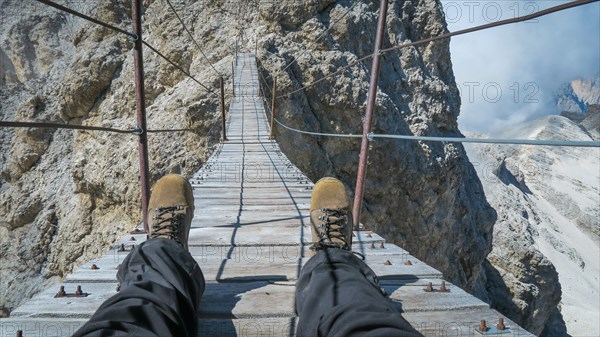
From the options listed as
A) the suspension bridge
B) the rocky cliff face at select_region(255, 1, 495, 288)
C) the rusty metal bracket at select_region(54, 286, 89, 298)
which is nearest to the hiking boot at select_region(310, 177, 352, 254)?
the suspension bridge

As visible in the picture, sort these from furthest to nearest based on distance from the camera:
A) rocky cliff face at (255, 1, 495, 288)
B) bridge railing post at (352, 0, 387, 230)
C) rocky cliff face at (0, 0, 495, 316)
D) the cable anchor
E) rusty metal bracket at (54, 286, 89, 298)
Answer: rocky cliff face at (255, 1, 495, 288)
rocky cliff face at (0, 0, 495, 316)
bridge railing post at (352, 0, 387, 230)
the cable anchor
rusty metal bracket at (54, 286, 89, 298)

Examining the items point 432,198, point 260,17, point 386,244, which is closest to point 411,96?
point 432,198

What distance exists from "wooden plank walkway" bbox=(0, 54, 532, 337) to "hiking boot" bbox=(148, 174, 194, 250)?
289 mm

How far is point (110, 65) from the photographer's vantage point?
511 inches

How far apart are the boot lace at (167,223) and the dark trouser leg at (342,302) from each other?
60cm

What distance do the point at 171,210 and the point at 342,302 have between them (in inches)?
37.7

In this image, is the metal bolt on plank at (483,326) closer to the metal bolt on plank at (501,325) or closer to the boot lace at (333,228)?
the metal bolt on plank at (501,325)

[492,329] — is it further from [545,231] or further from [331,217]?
[545,231]

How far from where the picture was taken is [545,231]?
127 ft

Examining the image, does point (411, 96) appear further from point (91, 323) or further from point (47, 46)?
point (47, 46)

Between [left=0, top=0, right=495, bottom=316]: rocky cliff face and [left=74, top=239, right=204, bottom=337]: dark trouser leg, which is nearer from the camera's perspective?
[left=74, top=239, right=204, bottom=337]: dark trouser leg

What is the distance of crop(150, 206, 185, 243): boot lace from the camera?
5.57 ft

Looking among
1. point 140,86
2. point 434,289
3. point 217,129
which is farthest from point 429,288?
point 217,129

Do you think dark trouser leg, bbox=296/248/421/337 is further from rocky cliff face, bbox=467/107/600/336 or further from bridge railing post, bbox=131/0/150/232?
rocky cliff face, bbox=467/107/600/336
